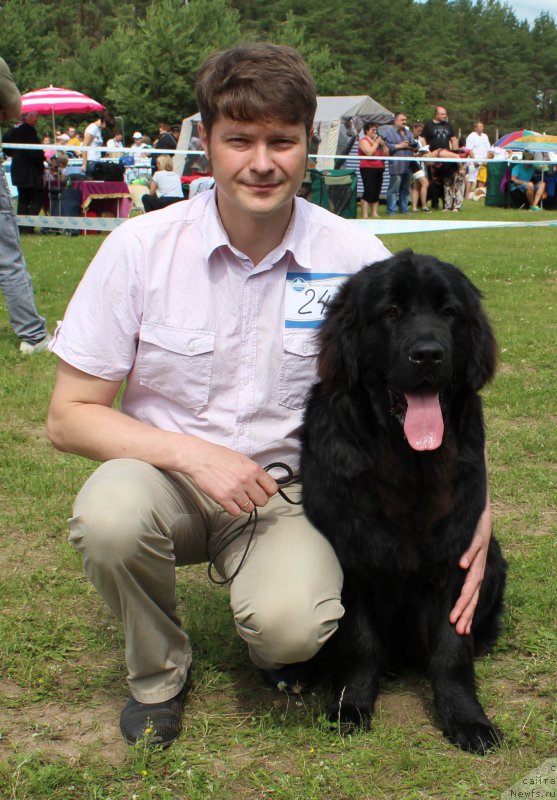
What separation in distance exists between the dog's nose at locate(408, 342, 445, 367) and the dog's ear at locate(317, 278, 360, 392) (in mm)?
232

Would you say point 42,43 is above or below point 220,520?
above

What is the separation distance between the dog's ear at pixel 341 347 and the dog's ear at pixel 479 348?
32 centimetres

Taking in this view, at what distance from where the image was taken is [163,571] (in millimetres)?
2367

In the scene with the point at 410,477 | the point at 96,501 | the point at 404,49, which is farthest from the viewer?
the point at 404,49

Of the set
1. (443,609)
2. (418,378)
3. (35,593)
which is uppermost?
(418,378)

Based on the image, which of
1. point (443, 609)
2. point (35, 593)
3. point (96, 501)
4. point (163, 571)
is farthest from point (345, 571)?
point (35, 593)

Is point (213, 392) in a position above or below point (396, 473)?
above

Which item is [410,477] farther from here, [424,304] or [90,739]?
[90,739]

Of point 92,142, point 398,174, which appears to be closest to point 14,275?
point 398,174

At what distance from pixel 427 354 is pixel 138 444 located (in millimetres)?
828

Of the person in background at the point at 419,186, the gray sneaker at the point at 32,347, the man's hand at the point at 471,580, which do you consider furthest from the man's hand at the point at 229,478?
the person in background at the point at 419,186

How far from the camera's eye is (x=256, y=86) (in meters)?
2.43

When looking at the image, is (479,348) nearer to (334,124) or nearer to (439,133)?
(439,133)

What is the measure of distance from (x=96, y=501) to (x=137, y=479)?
0.14m
